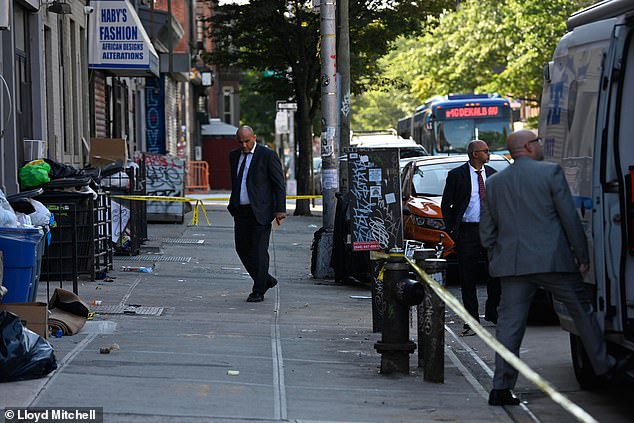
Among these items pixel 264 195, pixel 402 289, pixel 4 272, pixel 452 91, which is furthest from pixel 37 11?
pixel 452 91

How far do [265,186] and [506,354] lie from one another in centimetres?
715

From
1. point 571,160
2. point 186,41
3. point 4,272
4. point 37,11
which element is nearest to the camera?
point 571,160

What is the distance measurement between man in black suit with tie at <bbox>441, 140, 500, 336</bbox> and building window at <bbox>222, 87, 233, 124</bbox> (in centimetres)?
5840

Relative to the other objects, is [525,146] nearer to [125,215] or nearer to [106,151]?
[125,215]

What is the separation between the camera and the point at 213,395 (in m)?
7.68

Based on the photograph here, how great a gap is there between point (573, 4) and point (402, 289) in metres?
→ 44.8

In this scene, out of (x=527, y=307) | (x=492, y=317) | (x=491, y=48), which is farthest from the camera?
(x=491, y=48)

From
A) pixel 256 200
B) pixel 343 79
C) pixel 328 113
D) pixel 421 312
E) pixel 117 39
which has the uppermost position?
pixel 117 39

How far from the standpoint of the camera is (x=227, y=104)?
72188mm

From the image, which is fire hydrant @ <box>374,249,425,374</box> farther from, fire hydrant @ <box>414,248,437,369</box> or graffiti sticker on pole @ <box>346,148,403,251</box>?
graffiti sticker on pole @ <box>346,148,403,251</box>

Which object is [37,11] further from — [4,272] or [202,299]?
[4,272]

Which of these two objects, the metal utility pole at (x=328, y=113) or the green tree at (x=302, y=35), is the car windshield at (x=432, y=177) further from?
the green tree at (x=302, y=35)

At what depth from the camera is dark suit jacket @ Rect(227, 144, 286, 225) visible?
42.3 ft

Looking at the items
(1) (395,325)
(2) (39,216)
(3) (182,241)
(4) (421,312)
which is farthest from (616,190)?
(3) (182,241)
